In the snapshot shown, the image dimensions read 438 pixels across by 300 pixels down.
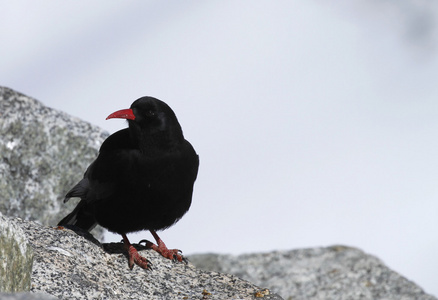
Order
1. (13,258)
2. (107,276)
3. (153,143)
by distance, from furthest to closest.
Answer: (153,143) → (107,276) → (13,258)

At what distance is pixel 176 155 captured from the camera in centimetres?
698

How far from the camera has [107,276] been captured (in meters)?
6.24

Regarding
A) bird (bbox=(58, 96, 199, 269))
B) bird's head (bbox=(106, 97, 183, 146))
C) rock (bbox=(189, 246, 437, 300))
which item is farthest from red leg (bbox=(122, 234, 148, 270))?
rock (bbox=(189, 246, 437, 300))

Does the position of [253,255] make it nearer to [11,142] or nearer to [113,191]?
[11,142]

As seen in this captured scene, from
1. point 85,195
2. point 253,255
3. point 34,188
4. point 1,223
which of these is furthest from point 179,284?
point 253,255

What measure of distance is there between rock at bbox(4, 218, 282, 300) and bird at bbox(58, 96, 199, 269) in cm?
17

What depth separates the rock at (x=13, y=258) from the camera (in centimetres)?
470

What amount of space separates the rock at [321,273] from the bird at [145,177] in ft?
13.1

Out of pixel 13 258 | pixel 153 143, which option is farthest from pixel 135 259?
pixel 13 258

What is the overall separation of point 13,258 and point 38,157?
15.4 feet

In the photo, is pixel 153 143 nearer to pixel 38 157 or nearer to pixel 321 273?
pixel 38 157

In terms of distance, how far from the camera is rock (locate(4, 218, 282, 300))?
5.70 metres

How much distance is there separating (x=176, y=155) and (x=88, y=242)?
1089mm

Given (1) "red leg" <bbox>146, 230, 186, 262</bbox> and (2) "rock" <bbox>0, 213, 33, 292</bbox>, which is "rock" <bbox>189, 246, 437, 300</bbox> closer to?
(1) "red leg" <bbox>146, 230, 186, 262</bbox>
